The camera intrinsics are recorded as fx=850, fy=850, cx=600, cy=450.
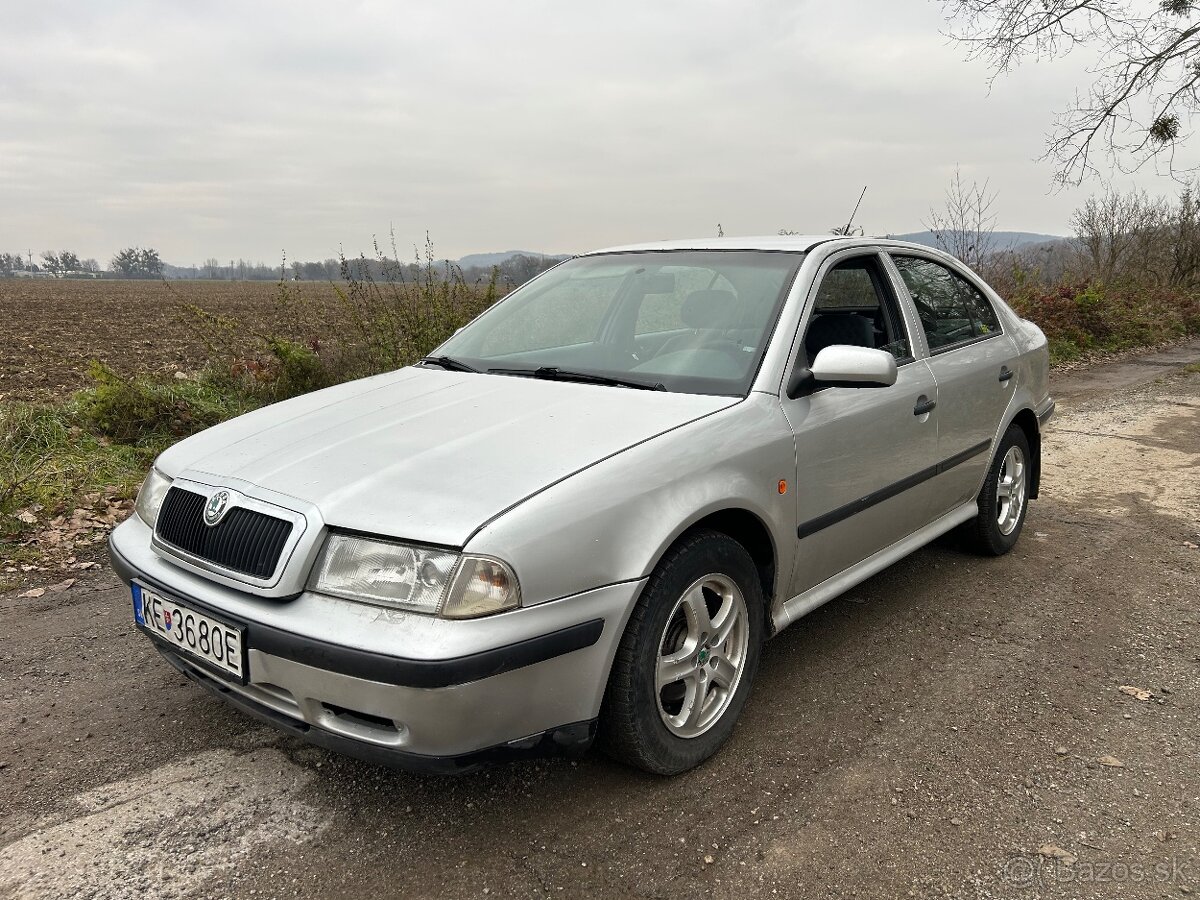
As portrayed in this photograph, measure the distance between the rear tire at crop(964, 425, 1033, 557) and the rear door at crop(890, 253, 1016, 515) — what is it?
0.17 metres

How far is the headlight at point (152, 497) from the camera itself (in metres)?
2.69

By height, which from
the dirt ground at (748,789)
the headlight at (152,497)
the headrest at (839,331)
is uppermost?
the headrest at (839,331)

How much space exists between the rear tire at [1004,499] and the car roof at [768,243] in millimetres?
1238

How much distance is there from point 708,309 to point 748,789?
1660mm

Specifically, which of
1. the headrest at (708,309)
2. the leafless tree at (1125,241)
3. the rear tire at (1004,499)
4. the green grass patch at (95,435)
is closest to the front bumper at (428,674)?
the headrest at (708,309)

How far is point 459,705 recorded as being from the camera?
1.97 meters

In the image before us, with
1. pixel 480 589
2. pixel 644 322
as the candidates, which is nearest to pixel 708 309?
pixel 644 322

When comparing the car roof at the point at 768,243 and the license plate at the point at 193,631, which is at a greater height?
the car roof at the point at 768,243

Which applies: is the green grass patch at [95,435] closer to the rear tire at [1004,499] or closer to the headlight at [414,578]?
the headlight at [414,578]

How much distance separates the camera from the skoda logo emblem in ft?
7.55

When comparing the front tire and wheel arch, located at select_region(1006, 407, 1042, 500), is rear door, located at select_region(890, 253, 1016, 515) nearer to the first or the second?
wheel arch, located at select_region(1006, 407, 1042, 500)

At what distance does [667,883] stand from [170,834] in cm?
134

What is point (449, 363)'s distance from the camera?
3477 millimetres

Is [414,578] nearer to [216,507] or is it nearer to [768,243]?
[216,507]
